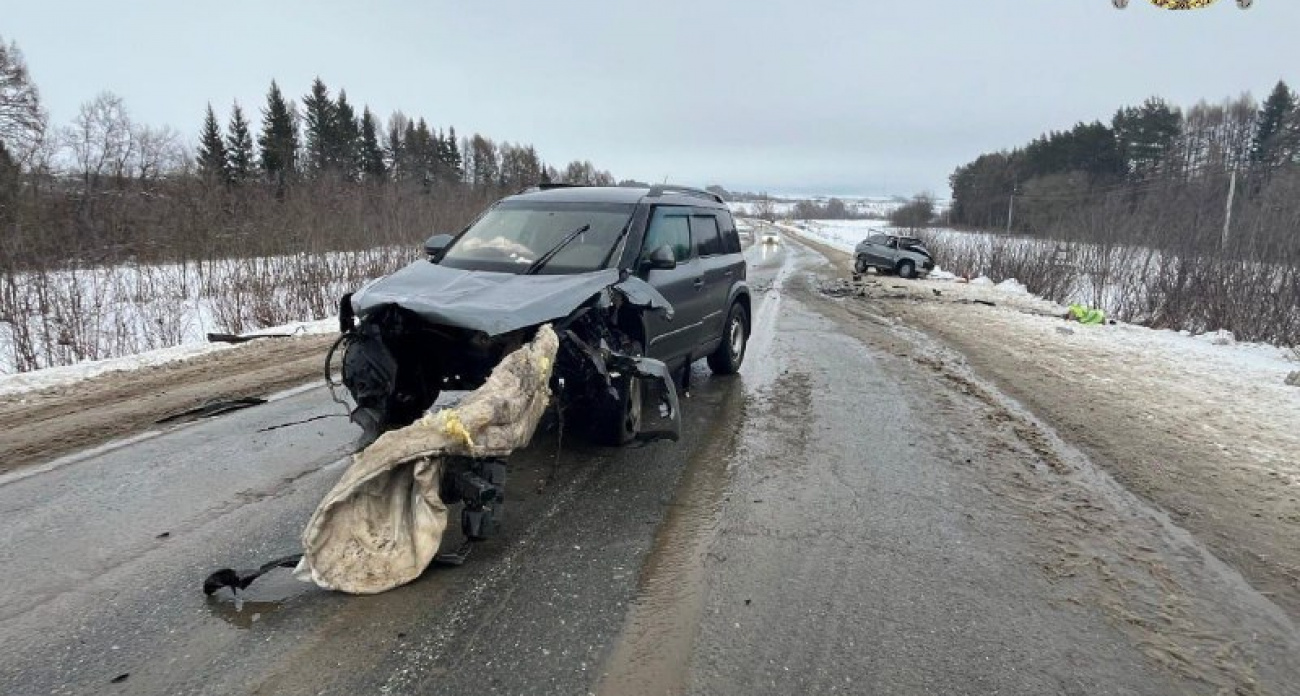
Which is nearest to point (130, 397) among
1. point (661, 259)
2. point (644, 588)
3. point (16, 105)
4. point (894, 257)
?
point (661, 259)

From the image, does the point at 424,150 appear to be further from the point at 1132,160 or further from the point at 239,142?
the point at 1132,160

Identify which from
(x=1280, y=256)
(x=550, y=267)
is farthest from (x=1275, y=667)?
(x=1280, y=256)

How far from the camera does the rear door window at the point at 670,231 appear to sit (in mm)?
5867

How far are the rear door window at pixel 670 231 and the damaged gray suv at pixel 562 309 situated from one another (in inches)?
0.7

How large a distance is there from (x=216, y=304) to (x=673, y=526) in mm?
13425

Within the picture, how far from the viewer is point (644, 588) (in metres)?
3.35

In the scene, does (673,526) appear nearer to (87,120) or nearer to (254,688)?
(254,688)

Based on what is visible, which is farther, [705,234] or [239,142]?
[239,142]

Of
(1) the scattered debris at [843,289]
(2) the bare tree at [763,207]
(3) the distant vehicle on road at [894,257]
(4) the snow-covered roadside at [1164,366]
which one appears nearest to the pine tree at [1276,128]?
(3) the distant vehicle on road at [894,257]

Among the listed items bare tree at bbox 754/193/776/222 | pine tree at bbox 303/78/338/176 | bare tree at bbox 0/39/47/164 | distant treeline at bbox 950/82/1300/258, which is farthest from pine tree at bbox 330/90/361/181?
bare tree at bbox 754/193/776/222

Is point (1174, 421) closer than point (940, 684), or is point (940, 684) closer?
point (940, 684)

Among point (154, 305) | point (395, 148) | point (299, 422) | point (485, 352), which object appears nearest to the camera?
point (485, 352)

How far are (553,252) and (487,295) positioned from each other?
1.05 metres

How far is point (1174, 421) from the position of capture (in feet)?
22.0
